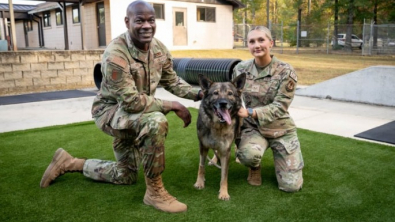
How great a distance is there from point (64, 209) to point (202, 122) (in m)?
1.43

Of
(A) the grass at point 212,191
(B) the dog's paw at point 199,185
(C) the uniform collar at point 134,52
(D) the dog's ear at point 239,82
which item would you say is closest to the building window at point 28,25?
(A) the grass at point 212,191

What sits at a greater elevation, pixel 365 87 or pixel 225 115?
pixel 225 115

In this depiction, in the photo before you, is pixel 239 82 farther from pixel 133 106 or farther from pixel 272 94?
pixel 133 106

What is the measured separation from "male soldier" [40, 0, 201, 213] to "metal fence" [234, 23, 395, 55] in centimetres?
1189

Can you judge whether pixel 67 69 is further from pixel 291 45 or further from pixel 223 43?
pixel 291 45

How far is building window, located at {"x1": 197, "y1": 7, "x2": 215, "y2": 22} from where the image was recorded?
22.3 m

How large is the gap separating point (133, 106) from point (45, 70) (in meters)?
8.39

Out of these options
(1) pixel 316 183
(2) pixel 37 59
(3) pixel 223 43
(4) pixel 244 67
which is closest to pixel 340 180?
(1) pixel 316 183

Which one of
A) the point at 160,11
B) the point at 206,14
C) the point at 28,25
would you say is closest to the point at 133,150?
the point at 160,11

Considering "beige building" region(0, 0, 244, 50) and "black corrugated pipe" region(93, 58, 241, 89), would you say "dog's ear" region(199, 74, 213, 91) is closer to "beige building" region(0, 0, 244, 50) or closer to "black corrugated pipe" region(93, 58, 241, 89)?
"black corrugated pipe" region(93, 58, 241, 89)

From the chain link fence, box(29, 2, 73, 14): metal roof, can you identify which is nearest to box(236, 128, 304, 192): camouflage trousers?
the chain link fence

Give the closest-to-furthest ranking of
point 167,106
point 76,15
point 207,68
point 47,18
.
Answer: point 167,106
point 207,68
point 76,15
point 47,18

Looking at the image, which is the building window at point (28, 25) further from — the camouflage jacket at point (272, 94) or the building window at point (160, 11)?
the camouflage jacket at point (272, 94)

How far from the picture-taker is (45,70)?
33.6ft
